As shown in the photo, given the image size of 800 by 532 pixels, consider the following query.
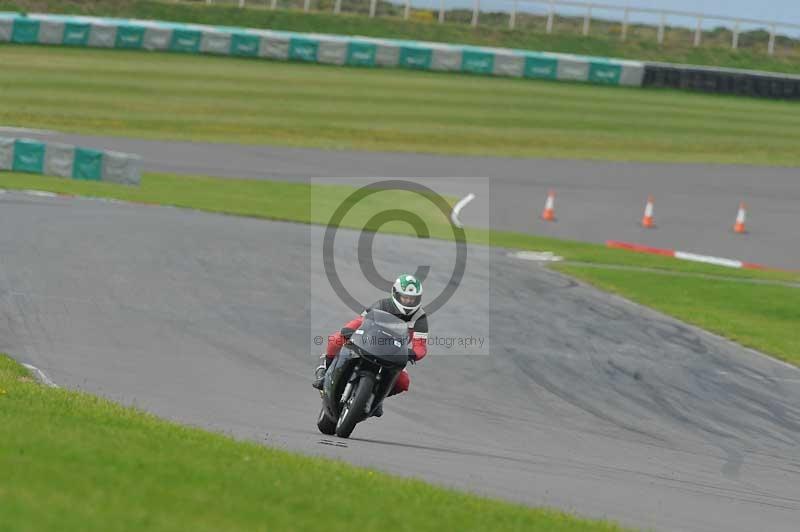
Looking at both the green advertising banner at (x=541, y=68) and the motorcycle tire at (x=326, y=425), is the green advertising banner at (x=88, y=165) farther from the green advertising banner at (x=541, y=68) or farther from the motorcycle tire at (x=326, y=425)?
the green advertising banner at (x=541, y=68)

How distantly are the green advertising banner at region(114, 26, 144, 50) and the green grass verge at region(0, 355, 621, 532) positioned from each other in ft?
151

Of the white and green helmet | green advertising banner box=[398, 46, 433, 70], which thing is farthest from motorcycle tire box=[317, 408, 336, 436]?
green advertising banner box=[398, 46, 433, 70]

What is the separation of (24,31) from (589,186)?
2494 cm

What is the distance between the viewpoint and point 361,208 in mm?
36219

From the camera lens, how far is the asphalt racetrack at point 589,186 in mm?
35469

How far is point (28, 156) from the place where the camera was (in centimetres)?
3544

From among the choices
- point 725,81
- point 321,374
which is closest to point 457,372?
point 321,374

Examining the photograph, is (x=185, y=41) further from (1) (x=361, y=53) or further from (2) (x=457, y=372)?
(2) (x=457, y=372)

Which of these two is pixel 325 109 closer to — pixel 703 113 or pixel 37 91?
pixel 37 91

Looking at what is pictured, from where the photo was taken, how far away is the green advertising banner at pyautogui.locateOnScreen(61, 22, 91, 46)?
54.1m

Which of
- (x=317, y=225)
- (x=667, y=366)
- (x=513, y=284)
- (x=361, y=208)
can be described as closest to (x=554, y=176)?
(x=361, y=208)

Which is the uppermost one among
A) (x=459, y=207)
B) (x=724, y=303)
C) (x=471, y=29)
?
(x=471, y=29)

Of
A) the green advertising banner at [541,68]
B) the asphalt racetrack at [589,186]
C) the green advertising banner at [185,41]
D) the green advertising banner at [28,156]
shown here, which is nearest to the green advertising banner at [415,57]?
the green advertising banner at [541,68]

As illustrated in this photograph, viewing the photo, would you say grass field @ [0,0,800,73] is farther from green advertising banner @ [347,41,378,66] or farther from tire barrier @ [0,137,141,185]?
tire barrier @ [0,137,141,185]
